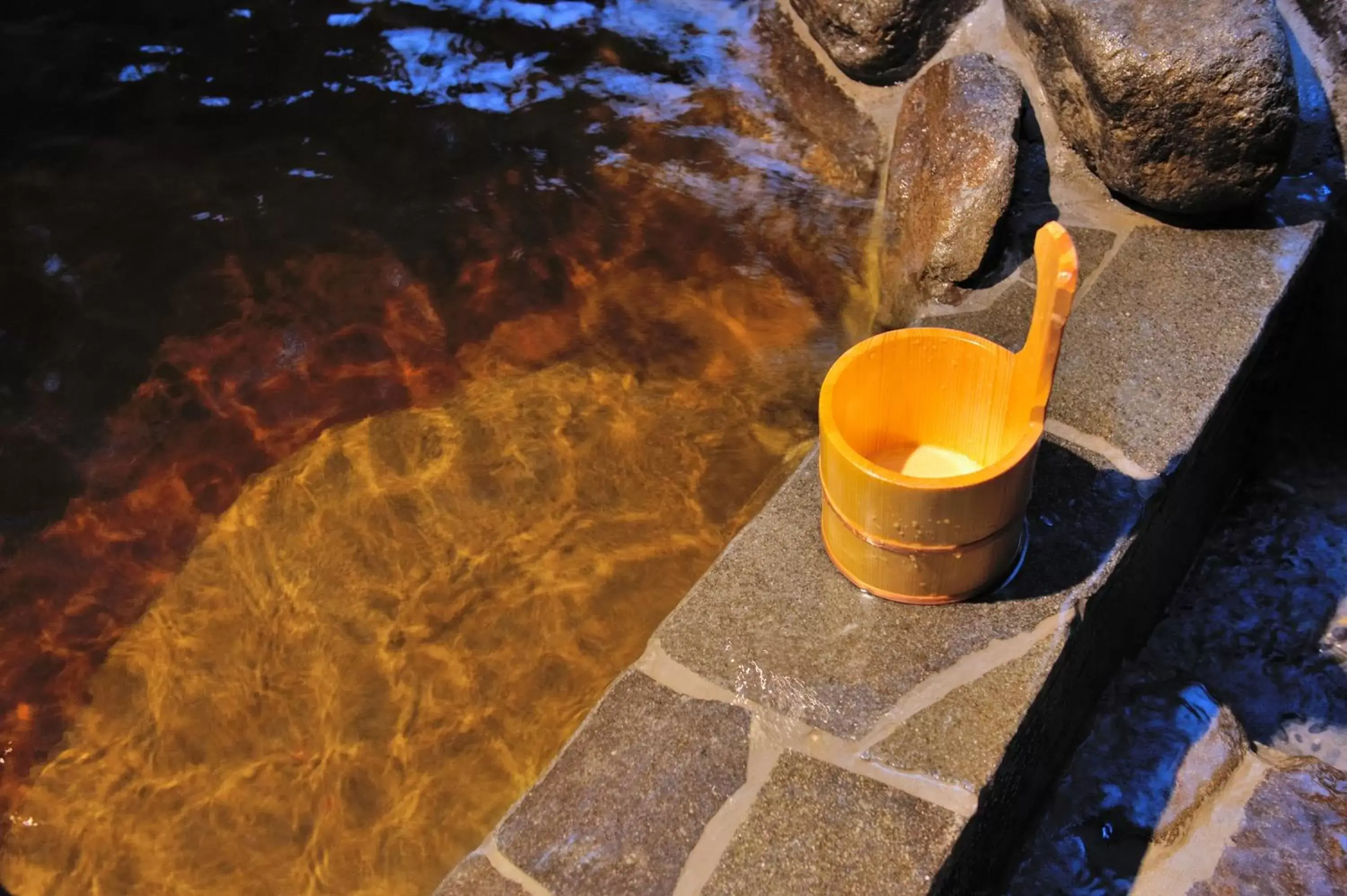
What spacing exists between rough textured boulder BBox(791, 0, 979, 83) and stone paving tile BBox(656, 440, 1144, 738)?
195cm

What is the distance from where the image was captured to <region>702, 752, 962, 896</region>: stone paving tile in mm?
2146

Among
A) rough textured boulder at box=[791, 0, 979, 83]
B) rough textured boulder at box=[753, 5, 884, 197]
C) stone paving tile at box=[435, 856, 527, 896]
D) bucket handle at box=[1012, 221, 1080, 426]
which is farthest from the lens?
rough textured boulder at box=[753, 5, 884, 197]

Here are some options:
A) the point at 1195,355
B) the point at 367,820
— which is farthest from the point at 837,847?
the point at 1195,355

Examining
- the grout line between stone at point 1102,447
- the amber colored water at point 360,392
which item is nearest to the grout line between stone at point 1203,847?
the grout line between stone at point 1102,447

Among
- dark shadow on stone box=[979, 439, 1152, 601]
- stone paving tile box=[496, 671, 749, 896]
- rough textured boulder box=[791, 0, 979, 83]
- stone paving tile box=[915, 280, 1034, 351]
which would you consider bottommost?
stone paving tile box=[496, 671, 749, 896]

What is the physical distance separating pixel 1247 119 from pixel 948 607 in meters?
1.60

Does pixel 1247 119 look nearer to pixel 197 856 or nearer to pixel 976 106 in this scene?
pixel 976 106

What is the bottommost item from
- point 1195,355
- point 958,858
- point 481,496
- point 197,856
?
point 197,856

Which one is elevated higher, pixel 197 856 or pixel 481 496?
pixel 481 496

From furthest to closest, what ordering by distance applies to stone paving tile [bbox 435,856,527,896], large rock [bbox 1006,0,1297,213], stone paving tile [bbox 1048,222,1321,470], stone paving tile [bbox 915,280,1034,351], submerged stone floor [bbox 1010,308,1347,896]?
stone paving tile [bbox 915,280,1034,351] → large rock [bbox 1006,0,1297,213] → stone paving tile [bbox 1048,222,1321,470] → submerged stone floor [bbox 1010,308,1347,896] → stone paving tile [bbox 435,856,527,896]

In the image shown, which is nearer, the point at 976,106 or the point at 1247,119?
the point at 1247,119

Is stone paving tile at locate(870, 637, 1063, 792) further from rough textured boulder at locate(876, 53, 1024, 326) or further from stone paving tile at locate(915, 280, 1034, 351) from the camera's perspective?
rough textured boulder at locate(876, 53, 1024, 326)

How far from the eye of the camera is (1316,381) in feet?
11.5

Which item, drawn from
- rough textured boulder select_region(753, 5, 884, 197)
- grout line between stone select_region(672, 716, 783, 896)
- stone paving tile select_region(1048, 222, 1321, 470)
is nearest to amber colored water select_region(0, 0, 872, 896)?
rough textured boulder select_region(753, 5, 884, 197)
